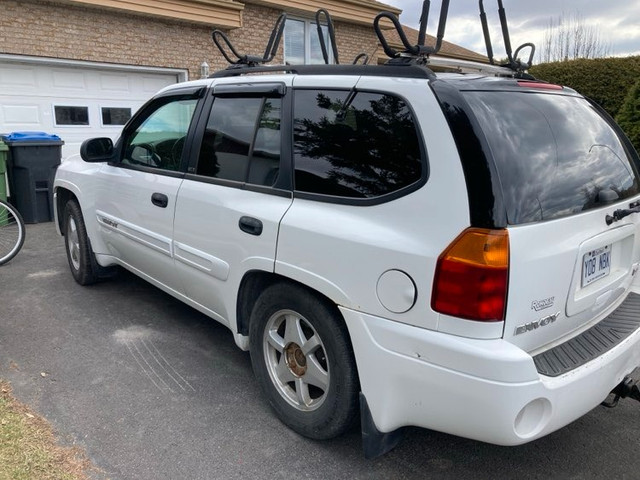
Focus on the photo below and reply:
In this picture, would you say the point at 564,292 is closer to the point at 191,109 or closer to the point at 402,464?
the point at 402,464

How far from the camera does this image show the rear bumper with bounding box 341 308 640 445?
1.96m

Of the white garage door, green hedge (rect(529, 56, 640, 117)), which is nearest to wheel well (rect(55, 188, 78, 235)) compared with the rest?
the white garage door

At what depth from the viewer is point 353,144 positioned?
2.43 metres

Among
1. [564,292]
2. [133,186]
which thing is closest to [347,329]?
[564,292]

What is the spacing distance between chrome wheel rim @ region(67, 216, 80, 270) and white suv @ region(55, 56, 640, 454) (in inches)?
88.0

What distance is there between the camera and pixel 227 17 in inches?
419

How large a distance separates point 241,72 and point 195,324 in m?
1.99

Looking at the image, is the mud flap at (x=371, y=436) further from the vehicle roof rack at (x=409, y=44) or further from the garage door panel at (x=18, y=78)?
the garage door panel at (x=18, y=78)

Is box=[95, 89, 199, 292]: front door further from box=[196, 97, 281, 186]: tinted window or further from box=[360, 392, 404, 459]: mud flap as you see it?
box=[360, 392, 404, 459]: mud flap

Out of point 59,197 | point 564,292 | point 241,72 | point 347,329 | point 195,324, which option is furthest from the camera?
point 59,197

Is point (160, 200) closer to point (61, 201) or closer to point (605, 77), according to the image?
point (61, 201)

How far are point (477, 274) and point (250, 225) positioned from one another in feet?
4.21

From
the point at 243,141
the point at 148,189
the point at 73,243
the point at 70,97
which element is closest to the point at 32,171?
the point at 70,97

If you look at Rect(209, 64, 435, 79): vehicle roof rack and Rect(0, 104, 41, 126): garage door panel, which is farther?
Rect(0, 104, 41, 126): garage door panel
